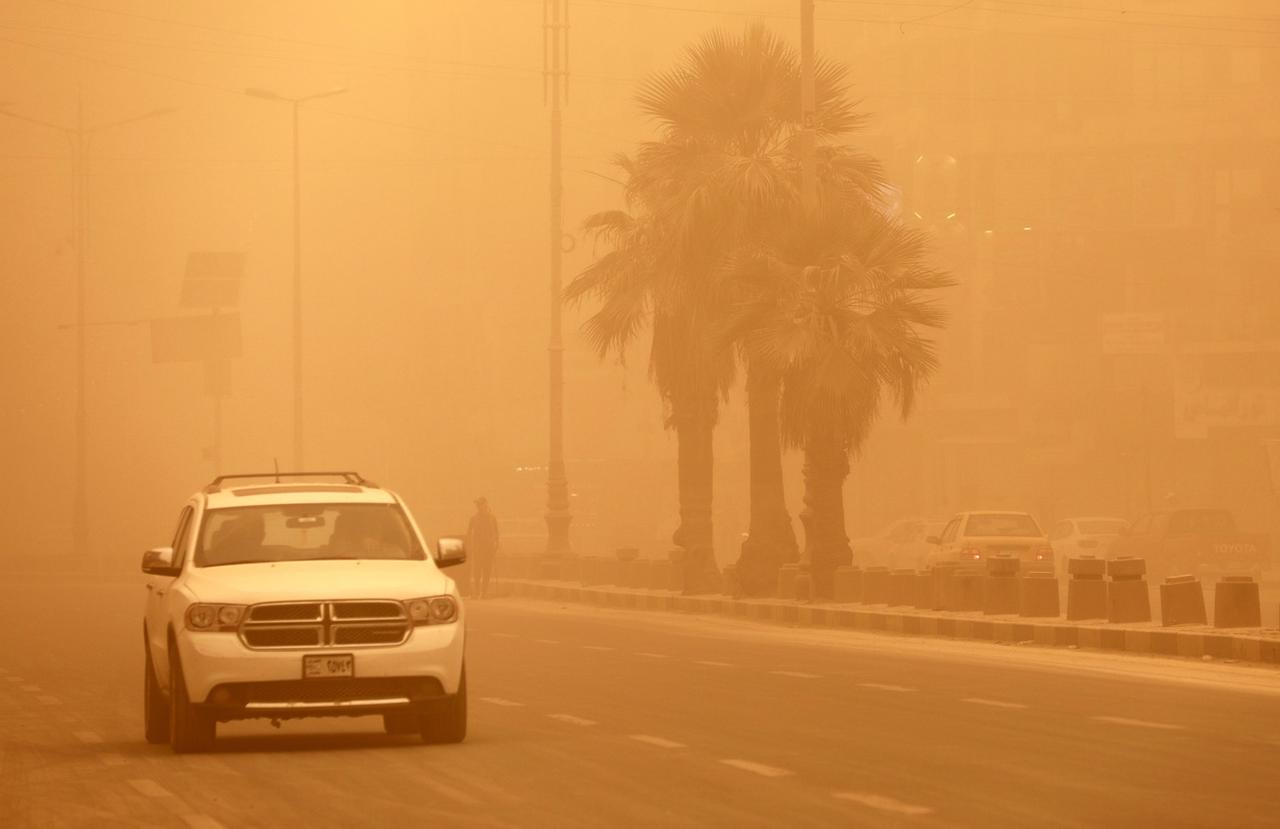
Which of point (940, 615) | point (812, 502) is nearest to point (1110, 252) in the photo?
point (812, 502)

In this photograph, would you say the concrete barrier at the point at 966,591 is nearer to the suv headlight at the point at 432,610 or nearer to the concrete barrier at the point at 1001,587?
the concrete barrier at the point at 1001,587

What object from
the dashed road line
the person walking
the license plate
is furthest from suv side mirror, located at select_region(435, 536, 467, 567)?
the person walking

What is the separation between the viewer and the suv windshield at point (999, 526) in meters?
42.2

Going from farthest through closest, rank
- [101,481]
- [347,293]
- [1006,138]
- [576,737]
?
[347,293] → [101,481] → [1006,138] → [576,737]

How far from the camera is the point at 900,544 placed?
5816 centimetres

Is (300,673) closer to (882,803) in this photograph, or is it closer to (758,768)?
(758,768)

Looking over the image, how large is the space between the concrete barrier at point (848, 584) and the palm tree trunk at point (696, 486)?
276 inches

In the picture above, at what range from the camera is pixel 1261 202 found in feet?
290

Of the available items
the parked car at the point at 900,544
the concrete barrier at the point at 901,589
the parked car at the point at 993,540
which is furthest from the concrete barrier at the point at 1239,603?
the parked car at the point at 900,544

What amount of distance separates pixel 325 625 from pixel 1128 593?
49.8 feet

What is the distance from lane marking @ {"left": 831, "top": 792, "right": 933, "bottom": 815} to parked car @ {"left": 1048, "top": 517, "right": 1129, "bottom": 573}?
134 feet

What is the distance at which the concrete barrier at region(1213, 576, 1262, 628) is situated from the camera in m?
25.2

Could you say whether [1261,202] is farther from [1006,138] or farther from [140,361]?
[140,361]

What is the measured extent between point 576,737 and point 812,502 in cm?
2253
